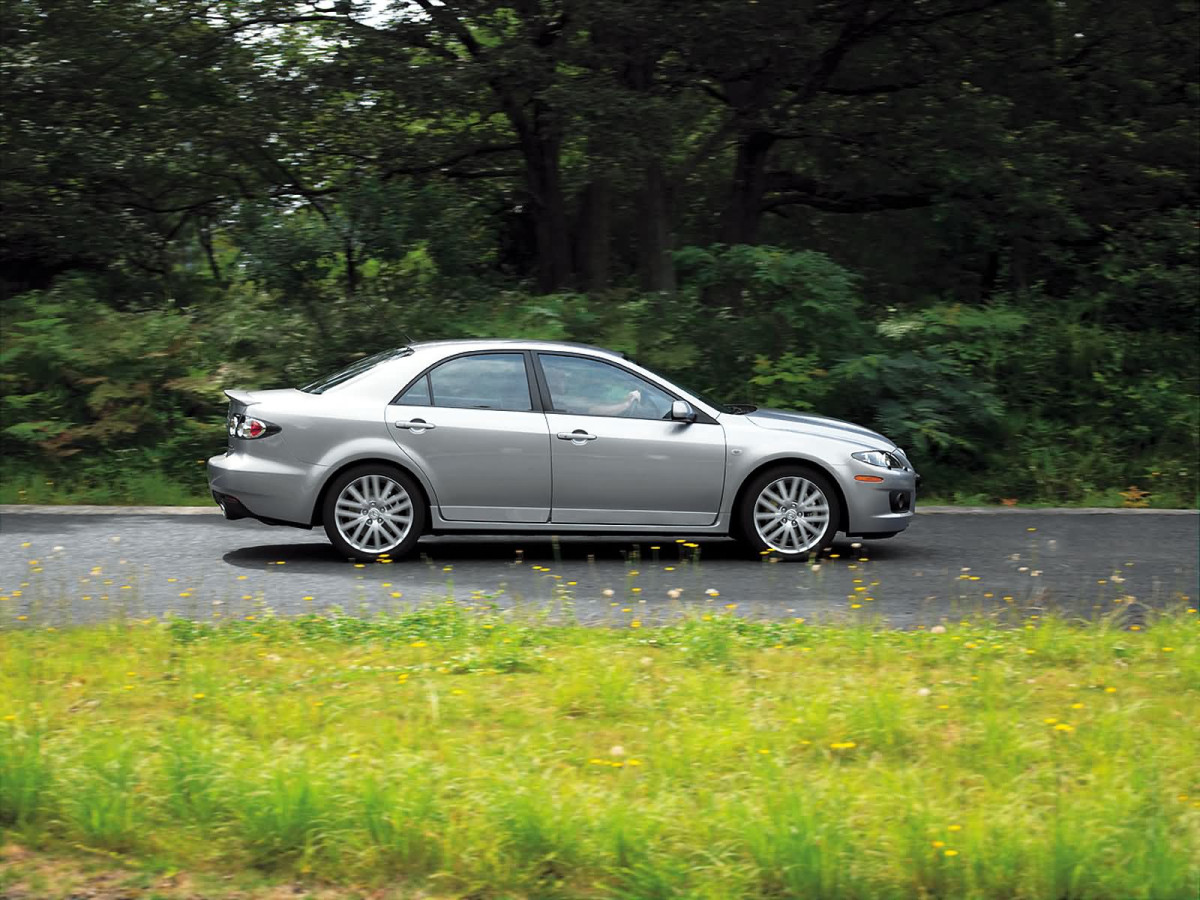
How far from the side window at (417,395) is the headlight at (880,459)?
3.10 meters

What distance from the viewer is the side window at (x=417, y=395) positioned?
10.4 metres

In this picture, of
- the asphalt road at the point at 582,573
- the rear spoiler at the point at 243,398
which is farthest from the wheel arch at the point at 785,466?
the rear spoiler at the point at 243,398

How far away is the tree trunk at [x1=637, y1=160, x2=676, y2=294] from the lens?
1889cm

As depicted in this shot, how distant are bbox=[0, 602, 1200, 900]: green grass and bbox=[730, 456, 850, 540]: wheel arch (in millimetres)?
2930

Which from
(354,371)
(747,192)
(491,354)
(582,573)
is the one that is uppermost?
(747,192)

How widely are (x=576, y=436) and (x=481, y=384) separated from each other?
0.80 m

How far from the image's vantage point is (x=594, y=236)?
19609 mm

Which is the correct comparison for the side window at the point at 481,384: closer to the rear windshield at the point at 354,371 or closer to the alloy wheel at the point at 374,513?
→ the rear windshield at the point at 354,371

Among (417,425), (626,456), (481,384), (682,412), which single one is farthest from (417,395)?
(682,412)

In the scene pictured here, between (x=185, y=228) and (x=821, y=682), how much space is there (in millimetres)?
15715

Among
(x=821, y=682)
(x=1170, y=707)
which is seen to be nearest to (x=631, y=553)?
(x=821, y=682)

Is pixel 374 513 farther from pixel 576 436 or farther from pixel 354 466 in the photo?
pixel 576 436

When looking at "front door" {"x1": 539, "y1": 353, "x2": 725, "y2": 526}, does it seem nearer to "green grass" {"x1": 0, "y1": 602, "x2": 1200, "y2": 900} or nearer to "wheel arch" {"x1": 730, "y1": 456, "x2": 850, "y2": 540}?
"wheel arch" {"x1": 730, "y1": 456, "x2": 850, "y2": 540}

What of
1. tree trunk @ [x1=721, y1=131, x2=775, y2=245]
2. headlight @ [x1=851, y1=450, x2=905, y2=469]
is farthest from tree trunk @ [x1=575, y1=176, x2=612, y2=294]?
headlight @ [x1=851, y1=450, x2=905, y2=469]
